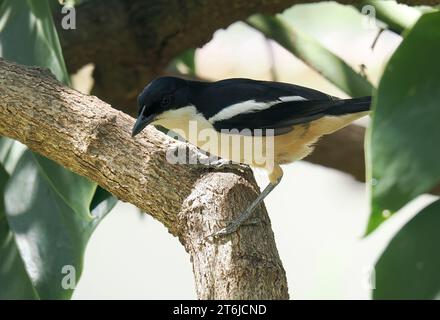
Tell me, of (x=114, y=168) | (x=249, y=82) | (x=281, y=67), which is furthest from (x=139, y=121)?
(x=281, y=67)

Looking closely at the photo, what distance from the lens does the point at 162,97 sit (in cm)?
307

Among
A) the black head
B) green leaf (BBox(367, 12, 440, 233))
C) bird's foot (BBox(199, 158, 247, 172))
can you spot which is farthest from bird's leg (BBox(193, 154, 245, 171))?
green leaf (BBox(367, 12, 440, 233))

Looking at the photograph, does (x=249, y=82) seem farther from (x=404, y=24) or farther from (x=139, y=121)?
(x=404, y=24)

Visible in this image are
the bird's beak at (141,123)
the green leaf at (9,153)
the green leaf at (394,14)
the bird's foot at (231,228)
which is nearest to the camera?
the bird's foot at (231,228)

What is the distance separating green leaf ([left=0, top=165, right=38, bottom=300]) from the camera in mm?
3506

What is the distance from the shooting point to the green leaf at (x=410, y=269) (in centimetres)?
186

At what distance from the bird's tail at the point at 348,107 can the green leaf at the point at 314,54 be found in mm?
806

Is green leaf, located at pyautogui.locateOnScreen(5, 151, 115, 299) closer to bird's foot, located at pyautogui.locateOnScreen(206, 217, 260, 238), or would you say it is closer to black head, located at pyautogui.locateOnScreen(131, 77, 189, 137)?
black head, located at pyautogui.locateOnScreen(131, 77, 189, 137)

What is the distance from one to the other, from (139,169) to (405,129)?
1068mm

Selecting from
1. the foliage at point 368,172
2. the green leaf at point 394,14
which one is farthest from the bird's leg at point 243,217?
the green leaf at point 394,14

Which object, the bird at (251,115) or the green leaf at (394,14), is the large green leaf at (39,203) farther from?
the green leaf at (394,14)

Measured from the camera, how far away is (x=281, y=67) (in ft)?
20.3

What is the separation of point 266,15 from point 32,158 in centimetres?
122

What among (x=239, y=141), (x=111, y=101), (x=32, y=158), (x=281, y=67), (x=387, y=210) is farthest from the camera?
(x=281, y=67)
